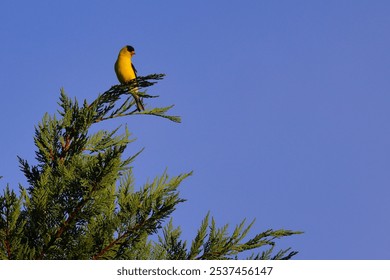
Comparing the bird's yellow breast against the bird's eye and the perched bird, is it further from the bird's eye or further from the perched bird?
the bird's eye

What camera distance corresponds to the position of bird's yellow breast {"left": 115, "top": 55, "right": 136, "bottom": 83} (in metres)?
12.2

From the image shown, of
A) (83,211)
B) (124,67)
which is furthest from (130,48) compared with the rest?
(83,211)

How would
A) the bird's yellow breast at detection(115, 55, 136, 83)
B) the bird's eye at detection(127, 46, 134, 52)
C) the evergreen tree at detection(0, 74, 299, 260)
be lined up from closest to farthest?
the evergreen tree at detection(0, 74, 299, 260)
the bird's yellow breast at detection(115, 55, 136, 83)
the bird's eye at detection(127, 46, 134, 52)

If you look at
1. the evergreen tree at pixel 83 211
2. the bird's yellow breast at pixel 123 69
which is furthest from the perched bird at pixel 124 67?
the evergreen tree at pixel 83 211

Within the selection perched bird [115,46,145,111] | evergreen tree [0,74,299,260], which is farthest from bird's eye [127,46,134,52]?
evergreen tree [0,74,299,260]

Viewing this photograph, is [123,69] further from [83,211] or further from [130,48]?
[83,211]

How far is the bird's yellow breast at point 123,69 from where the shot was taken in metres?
12.2

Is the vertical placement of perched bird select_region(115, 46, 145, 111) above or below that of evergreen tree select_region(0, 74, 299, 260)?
above

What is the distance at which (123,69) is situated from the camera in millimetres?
12227

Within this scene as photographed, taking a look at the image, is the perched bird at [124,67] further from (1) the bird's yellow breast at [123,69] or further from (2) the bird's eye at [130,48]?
(2) the bird's eye at [130,48]

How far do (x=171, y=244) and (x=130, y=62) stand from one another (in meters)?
6.03

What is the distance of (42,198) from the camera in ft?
20.2
